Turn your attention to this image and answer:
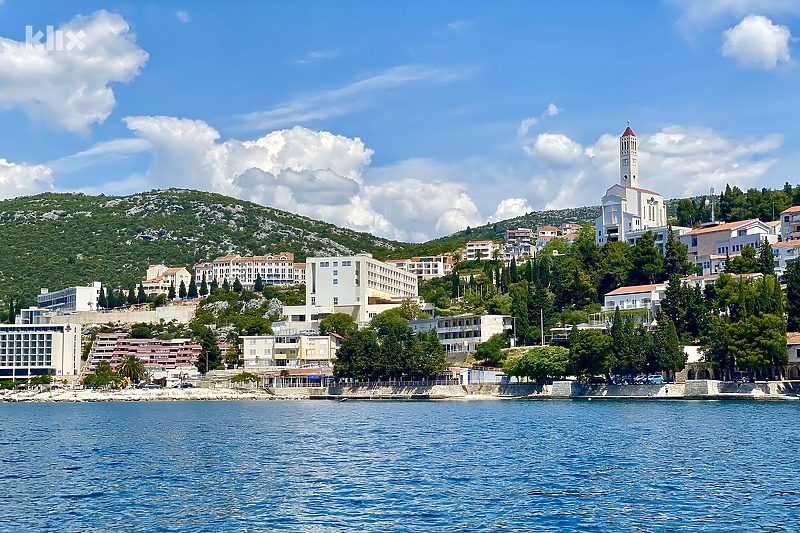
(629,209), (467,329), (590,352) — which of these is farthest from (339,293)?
(590,352)

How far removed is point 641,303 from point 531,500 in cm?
8382

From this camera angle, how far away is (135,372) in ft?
415

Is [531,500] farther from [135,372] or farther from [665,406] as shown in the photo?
[135,372]

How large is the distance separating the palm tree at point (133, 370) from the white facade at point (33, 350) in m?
12.8

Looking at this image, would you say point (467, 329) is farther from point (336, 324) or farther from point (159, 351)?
point (159, 351)

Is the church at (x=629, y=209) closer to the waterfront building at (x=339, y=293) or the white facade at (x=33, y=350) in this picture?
the waterfront building at (x=339, y=293)

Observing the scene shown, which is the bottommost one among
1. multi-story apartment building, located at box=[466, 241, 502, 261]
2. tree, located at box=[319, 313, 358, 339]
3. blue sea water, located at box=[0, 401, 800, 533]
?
blue sea water, located at box=[0, 401, 800, 533]

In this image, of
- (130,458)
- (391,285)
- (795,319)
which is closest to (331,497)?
(130,458)

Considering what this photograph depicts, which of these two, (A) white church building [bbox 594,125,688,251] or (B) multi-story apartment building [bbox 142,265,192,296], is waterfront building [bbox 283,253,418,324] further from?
(B) multi-story apartment building [bbox 142,265,192,296]

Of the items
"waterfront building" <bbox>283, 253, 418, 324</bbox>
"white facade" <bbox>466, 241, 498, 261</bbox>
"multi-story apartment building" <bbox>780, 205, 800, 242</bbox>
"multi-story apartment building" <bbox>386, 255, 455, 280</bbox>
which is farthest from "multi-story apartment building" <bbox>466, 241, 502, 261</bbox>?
"multi-story apartment building" <bbox>780, 205, 800, 242</bbox>

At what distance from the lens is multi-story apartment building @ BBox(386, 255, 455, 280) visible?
602 feet

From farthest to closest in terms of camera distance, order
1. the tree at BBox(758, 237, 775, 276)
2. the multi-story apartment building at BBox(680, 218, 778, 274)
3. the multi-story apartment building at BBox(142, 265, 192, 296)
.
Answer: the multi-story apartment building at BBox(142, 265, 192, 296)
the multi-story apartment building at BBox(680, 218, 778, 274)
the tree at BBox(758, 237, 775, 276)

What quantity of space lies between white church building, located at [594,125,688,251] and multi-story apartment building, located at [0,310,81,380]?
74.1 m

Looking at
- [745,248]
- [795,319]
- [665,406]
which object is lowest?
[665,406]
